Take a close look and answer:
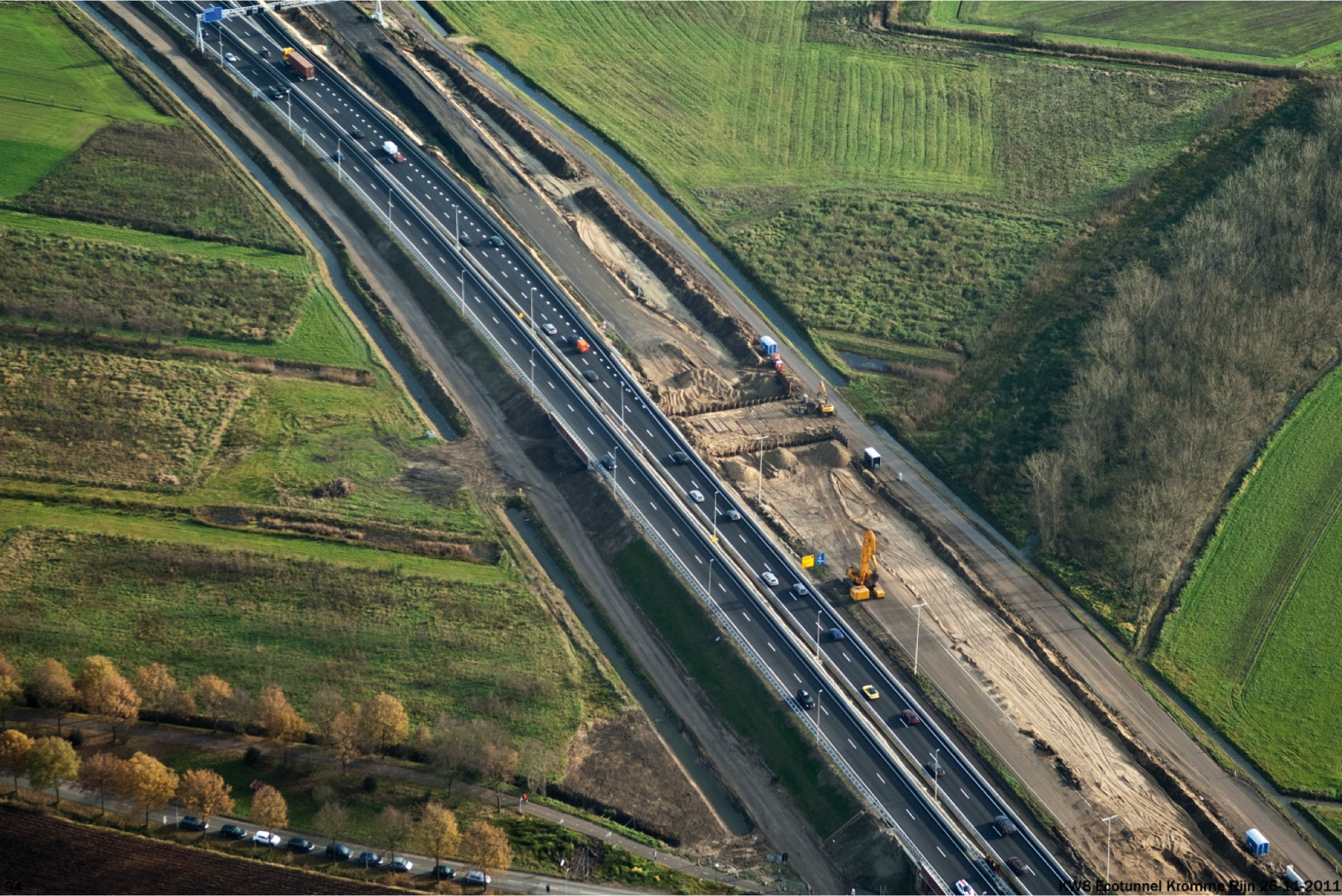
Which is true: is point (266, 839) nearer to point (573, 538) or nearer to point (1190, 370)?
point (573, 538)

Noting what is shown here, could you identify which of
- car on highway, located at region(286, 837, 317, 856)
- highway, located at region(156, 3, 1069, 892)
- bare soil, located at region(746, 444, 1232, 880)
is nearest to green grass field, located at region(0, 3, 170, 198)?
highway, located at region(156, 3, 1069, 892)

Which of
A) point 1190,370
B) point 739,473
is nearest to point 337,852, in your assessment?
point 739,473

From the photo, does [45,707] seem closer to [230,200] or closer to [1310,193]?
[230,200]

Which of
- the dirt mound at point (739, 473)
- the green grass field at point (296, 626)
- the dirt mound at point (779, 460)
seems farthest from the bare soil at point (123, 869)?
the dirt mound at point (779, 460)

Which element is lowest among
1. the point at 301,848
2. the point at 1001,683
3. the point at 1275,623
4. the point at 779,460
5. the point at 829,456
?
the point at 301,848

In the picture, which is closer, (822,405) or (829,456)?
(829,456)

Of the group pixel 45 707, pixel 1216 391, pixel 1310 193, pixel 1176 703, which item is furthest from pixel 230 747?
pixel 1310 193

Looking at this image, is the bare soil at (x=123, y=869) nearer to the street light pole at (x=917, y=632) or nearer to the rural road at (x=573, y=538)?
the rural road at (x=573, y=538)
